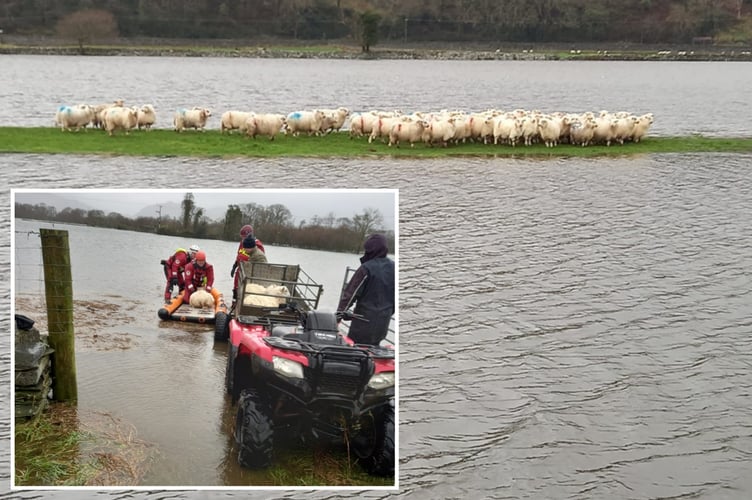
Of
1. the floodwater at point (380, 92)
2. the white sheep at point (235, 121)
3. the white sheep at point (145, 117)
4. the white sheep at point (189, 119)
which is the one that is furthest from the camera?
the floodwater at point (380, 92)

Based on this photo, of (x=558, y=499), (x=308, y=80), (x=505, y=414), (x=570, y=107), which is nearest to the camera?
(x=558, y=499)

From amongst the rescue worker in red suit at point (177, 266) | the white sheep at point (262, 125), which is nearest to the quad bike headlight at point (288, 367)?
the rescue worker in red suit at point (177, 266)

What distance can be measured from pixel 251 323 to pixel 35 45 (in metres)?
119

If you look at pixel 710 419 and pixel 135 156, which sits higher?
pixel 135 156

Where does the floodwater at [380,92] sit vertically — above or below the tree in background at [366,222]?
above

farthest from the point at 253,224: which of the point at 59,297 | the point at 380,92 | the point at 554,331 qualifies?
the point at 380,92

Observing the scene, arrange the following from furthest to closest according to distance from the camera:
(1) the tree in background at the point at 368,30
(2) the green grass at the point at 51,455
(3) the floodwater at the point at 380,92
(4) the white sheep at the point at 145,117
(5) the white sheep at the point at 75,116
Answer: (1) the tree in background at the point at 368,30 < (3) the floodwater at the point at 380,92 < (4) the white sheep at the point at 145,117 < (5) the white sheep at the point at 75,116 < (2) the green grass at the point at 51,455

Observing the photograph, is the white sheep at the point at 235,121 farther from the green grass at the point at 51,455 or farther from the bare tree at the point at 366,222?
the bare tree at the point at 366,222

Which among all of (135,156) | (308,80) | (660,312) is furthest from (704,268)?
(308,80)

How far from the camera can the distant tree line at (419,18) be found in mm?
123688

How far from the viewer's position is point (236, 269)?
4.76m

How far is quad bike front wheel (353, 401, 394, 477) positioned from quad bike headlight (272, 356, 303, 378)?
456 millimetres

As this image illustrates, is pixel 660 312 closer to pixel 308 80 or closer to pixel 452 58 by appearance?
pixel 308 80

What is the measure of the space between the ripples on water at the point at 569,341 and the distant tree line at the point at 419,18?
108 meters
